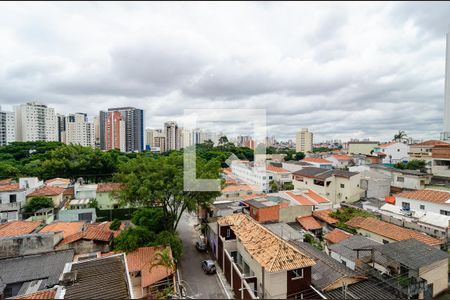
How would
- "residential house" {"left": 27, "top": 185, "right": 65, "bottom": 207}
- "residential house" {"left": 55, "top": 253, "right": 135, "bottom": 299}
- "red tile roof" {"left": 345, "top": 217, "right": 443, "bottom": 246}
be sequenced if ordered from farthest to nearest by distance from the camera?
1. "residential house" {"left": 27, "top": 185, "right": 65, "bottom": 207}
2. "red tile roof" {"left": 345, "top": 217, "right": 443, "bottom": 246}
3. "residential house" {"left": 55, "top": 253, "right": 135, "bottom": 299}

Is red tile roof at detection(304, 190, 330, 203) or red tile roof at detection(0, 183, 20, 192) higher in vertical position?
red tile roof at detection(0, 183, 20, 192)

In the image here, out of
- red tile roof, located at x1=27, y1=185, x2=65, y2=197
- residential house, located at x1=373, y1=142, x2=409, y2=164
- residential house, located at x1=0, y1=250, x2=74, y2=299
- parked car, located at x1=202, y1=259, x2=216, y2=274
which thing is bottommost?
parked car, located at x1=202, y1=259, x2=216, y2=274

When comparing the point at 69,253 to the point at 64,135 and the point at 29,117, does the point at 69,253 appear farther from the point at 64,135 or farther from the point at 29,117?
the point at 64,135

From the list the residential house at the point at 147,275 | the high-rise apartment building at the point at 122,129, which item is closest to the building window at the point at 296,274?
the residential house at the point at 147,275

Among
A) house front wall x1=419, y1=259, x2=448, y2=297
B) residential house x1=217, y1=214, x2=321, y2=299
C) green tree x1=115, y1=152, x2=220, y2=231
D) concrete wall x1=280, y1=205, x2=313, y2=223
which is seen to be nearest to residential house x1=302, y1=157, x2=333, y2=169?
concrete wall x1=280, y1=205, x2=313, y2=223

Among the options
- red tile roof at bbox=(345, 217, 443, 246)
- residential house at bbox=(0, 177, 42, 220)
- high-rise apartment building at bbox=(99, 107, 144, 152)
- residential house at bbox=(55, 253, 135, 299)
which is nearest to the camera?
residential house at bbox=(55, 253, 135, 299)

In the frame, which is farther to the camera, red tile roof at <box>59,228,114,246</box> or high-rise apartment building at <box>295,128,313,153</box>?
high-rise apartment building at <box>295,128,313,153</box>

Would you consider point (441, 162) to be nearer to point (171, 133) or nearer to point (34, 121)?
point (171, 133)

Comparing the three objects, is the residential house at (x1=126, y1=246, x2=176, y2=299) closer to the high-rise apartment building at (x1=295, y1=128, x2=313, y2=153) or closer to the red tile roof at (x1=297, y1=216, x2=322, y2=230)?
the red tile roof at (x1=297, y1=216, x2=322, y2=230)
